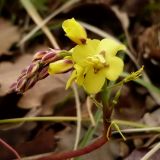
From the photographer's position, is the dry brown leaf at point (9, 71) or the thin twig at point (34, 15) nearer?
the dry brown leaf at point (9, 71)

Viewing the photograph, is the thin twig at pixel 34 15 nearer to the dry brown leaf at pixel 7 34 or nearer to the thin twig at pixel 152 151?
the dry brown leaf at pixel 7 34

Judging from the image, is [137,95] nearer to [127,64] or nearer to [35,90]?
[127,64]

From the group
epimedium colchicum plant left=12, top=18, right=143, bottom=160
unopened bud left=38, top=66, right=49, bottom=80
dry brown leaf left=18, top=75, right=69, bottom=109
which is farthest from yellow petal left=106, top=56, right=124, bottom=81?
dry brown leaf left=18, top=75, right=69, bottom=109

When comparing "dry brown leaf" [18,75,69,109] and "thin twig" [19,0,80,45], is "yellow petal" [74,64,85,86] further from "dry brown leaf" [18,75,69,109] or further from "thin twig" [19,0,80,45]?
"thin twig" [19,0,80,45]

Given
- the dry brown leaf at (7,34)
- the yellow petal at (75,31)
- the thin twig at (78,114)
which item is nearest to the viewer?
the yellow petal at (75,31)

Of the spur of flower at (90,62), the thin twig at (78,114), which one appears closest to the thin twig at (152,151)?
the thin twig at (78,114)

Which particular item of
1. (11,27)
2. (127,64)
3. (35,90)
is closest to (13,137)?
(35,90)
